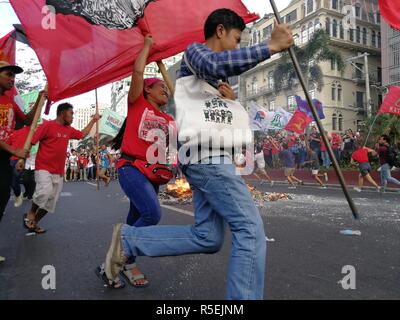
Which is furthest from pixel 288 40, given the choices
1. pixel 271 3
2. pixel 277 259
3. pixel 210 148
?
pixel 277 259

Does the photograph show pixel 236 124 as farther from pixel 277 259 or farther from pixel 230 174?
pixel 277 259

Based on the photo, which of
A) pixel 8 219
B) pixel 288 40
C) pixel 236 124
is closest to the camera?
pixel 288 40

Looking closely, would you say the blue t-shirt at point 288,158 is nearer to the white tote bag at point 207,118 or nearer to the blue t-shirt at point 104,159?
the blue t-shirt at point 104,159

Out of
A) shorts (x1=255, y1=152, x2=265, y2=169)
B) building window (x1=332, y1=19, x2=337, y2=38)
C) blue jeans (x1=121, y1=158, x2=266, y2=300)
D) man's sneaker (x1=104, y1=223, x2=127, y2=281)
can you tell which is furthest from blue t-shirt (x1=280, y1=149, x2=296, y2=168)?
building window (x1=332, y1=19, x2=337, y2=38)

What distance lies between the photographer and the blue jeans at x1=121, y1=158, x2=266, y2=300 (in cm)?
219

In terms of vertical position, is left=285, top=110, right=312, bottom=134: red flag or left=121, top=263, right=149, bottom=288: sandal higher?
left=285, top=110, right=312, bottom=134: red flag

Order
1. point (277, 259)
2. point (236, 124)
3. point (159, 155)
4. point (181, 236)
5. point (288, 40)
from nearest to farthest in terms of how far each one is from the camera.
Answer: point (288, 40) → point (236, 124) → point (181, 236) → point (159, 155) → point (277, 259)

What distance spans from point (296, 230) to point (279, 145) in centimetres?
1868

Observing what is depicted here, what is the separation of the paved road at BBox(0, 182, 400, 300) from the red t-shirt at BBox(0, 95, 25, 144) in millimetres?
1255

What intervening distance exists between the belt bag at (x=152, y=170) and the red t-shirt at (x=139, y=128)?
1.5 inches

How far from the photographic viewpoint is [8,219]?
7289 millimetres

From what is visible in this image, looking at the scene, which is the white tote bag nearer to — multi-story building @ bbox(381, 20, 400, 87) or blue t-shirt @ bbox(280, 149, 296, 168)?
blue t-shirt @ bbox(280, 149, 296, 168)

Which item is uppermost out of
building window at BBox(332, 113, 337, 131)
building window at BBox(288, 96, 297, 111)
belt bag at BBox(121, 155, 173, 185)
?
building window at BBox(288, 96, 297, 111)

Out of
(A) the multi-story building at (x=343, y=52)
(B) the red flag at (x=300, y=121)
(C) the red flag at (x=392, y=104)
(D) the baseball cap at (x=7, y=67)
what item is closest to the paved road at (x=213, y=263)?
(D) the baseball cap at (x=7, y=67)
